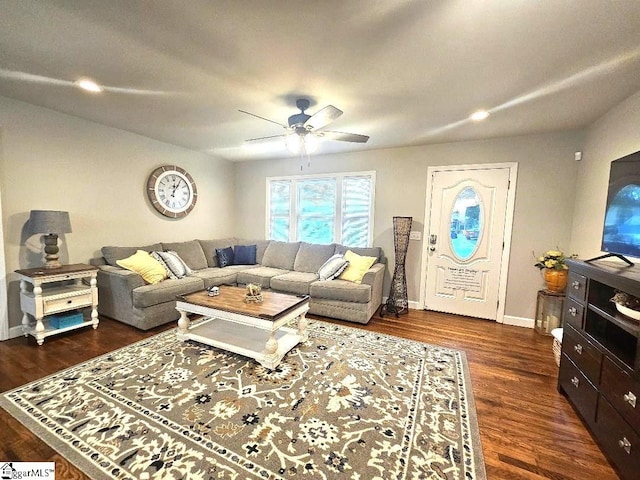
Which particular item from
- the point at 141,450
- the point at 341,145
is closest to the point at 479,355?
the point at 141,450

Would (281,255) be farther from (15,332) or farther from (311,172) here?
(15,332)

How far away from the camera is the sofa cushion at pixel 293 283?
3.65 meters

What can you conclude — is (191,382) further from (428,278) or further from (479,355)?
(428,278)

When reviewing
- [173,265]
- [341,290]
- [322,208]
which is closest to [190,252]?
[173,265]

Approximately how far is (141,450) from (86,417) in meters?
0.54

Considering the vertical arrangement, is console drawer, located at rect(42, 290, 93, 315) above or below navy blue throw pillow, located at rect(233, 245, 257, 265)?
below

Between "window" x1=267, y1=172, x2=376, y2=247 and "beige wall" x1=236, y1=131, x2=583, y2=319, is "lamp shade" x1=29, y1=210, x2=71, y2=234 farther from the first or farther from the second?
"beige wall" x1=236, y1=131, x2=583, y2=319

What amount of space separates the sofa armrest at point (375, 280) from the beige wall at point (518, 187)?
0.38 m

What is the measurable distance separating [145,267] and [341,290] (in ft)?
8.05

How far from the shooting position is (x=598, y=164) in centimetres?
266

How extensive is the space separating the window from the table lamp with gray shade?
2.98 meters

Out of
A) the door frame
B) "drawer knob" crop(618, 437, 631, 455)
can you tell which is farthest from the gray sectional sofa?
"drawer knob" crop(618, 437, 631, 455)

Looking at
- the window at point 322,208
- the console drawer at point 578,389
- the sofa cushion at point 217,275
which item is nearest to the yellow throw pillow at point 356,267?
the window at point 322,208

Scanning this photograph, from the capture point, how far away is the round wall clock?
3980 mm
